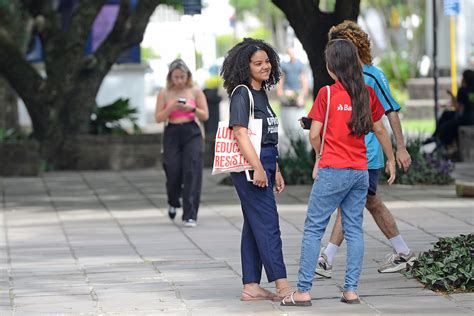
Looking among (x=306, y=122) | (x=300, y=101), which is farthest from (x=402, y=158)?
(x=300, y=101)

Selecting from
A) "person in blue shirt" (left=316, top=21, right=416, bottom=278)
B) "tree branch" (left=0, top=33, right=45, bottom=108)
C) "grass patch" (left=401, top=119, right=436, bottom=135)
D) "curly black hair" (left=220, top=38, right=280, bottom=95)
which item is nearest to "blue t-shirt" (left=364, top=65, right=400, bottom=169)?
"person in blue shirt" (left=316, top=21, right=416, bottom=278)

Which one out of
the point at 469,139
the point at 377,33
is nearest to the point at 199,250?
the point at 469,139

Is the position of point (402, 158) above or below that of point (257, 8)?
below

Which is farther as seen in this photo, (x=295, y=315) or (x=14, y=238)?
(x=14, y=238)

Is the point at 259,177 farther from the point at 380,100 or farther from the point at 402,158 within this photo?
the point at 380,100

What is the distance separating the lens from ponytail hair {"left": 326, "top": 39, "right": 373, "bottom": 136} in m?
8.64

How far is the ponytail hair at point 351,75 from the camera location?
8641 mm

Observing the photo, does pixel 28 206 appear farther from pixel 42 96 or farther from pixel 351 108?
pixel 351 108

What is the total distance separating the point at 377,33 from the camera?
79438 millimetres

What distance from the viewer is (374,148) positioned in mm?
9867

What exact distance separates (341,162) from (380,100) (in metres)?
1.39

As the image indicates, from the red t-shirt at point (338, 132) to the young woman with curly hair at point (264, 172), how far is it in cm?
44

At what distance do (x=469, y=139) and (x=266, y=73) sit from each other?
12072 mm

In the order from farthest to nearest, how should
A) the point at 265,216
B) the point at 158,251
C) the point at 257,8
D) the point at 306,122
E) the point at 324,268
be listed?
the point at 257,8 < the point at 158,251 < the point at 324,268 < the point at 306,122 < the point at 265,216
